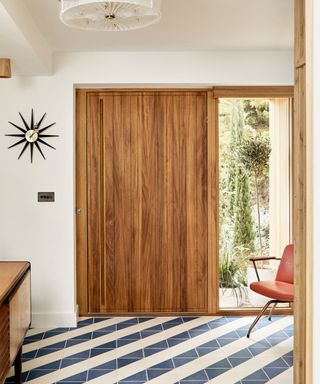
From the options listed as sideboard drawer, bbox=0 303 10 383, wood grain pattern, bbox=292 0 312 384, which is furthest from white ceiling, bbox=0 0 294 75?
sideboard drawer, bbox=0 303 10 383

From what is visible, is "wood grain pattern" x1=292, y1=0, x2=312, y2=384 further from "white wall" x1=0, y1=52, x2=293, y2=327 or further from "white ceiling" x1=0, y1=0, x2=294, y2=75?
"white wall" x1=0, y1=52, x2=293, y2=327

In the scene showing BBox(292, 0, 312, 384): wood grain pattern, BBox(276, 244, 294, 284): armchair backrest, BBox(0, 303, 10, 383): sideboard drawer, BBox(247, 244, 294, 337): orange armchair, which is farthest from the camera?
BBox(276, 244, 294, 284): armchair backrest

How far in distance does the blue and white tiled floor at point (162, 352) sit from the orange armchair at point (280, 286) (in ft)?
0.95

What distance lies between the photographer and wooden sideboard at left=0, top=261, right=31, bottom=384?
268cm

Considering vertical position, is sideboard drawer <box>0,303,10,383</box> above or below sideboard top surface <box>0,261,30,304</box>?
below

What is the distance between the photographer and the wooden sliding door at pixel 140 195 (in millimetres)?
4980

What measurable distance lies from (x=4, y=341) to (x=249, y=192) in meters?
3.05

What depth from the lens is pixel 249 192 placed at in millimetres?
5121

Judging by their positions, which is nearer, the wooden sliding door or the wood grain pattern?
the wood grain pattern

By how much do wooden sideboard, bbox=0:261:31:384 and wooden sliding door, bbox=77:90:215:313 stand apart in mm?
1576

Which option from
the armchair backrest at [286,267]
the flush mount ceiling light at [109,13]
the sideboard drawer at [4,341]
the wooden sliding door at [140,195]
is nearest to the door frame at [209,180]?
the wooden sliding door at [140,195]
